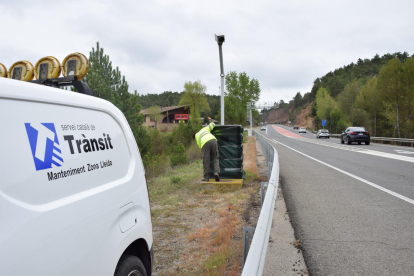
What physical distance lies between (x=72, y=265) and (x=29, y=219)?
1.20 feet

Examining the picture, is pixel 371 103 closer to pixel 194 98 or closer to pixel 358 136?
pixel 358 136

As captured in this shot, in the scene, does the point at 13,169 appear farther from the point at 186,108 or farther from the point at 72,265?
the point at 186,108

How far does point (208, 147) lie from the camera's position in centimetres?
786

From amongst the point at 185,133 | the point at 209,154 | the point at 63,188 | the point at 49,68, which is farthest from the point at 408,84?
the point at 63,188

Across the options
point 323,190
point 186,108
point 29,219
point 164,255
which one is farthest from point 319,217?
point 186,108

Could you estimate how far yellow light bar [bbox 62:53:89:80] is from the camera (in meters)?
2.61

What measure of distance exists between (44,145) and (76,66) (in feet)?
4.12

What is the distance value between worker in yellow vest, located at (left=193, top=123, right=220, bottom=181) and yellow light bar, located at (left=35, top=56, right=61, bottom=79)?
17.3 feet

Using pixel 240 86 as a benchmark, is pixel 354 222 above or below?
below

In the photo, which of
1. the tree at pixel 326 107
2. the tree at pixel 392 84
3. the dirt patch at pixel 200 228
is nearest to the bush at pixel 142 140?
the dirt patch at pixel 200 228

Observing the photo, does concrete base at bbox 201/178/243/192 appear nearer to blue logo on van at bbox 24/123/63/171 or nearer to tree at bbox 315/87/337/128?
blue logo on van at bbox 24/123/63/171

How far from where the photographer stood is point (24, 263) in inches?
52.5

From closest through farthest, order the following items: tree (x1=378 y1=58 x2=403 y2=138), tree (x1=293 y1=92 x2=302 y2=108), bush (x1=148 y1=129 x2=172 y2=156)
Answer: bush (x1=148 y1=129 x2=172 y2=156), tree (x1=378 y1=58 x2=403 y2=138), tree (x1=293 y1=92 x2=302 y2=108)

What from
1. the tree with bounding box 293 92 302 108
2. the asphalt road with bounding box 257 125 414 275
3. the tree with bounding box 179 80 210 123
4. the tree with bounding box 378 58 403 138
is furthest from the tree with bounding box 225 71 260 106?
the tree with bounding box 293 92 302 108
